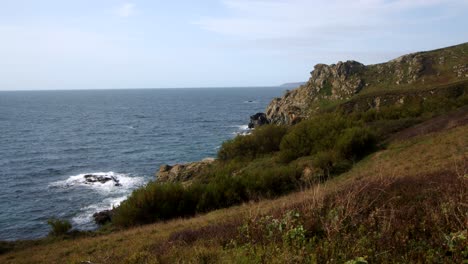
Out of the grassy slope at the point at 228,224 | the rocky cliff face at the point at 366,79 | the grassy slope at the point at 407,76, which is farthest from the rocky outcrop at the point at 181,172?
the grassy slope at the point at 407,76

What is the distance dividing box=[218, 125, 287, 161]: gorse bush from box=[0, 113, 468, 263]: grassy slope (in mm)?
16626

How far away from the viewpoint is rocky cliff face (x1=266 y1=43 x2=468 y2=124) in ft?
210

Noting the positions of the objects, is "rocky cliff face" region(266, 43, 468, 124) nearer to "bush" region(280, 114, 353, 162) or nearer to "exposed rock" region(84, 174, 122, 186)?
"bush" region(280, 114, 353, 162)

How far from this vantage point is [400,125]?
115ft

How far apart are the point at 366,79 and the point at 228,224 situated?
7411 cm

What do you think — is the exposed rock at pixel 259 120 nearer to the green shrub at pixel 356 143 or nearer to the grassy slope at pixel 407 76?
the grassy slope at pixel 407 76

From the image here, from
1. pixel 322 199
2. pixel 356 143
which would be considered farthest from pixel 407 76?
pixel 322 199

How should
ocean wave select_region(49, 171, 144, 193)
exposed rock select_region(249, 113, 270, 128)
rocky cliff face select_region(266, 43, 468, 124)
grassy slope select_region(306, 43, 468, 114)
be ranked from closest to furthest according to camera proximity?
ocean wave select_region(49, 171, 144, 193) < grassy slope select_region(306, 43, 468, 114) < rocky cliff face select_region(266, 43, 468, 124) < exposed rock select_region(249, 113, 270, 128)

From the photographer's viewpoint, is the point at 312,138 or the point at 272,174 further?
the point at 312,138

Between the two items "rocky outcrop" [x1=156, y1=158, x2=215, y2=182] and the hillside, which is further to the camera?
"rocky outcrop" [x1=156, y1=158, x2=215, y2=182]

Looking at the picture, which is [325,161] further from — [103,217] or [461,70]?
[461,70]

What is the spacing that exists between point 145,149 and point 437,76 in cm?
5493

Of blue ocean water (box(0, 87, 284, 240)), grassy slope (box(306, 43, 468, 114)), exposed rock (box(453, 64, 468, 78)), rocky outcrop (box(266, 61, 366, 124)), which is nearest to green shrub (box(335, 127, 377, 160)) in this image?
blue ocean water (box(0, 87, 284, 240))

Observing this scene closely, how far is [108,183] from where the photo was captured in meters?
44.2
